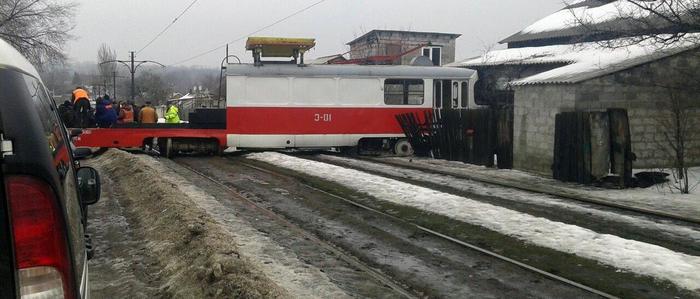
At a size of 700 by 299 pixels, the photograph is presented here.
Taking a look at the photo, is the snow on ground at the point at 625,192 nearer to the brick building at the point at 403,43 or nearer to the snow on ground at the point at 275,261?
the snow on ground at the point at 275,261

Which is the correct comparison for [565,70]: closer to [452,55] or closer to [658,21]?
[658,21]

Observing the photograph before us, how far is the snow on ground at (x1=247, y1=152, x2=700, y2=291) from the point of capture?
20.1 ft

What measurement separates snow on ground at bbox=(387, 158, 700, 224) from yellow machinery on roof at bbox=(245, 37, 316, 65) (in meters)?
5.78

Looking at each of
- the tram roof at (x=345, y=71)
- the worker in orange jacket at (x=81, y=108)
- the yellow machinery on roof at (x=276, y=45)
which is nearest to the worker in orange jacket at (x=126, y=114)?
the worker in orange jacket at (x=81, y=108)

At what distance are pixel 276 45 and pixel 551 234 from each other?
44.6ft

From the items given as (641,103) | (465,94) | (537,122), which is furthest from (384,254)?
(465,94)

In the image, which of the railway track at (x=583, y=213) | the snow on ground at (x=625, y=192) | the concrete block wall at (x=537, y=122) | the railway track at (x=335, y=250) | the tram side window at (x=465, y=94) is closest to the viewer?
the railway track at (x=335, y=250)

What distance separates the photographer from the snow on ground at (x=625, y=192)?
10.4 meters

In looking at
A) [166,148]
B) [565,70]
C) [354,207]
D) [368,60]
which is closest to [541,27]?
[368,60]

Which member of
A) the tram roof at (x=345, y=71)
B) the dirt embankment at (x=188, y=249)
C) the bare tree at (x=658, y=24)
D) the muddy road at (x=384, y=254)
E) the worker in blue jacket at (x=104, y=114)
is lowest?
the muddy road at (x=384, y=254)

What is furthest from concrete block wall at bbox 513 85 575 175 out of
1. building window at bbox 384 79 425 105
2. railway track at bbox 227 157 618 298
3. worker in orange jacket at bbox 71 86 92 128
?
worker in orange jacket at bbox 71 86 92 128

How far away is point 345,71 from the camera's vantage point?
1959 cm

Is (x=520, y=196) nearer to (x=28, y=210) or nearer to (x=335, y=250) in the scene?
(x=335, y=250)

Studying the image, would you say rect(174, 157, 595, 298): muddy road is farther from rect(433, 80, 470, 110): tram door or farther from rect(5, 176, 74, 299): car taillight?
rect(433, 80, 470, 110): tram door
